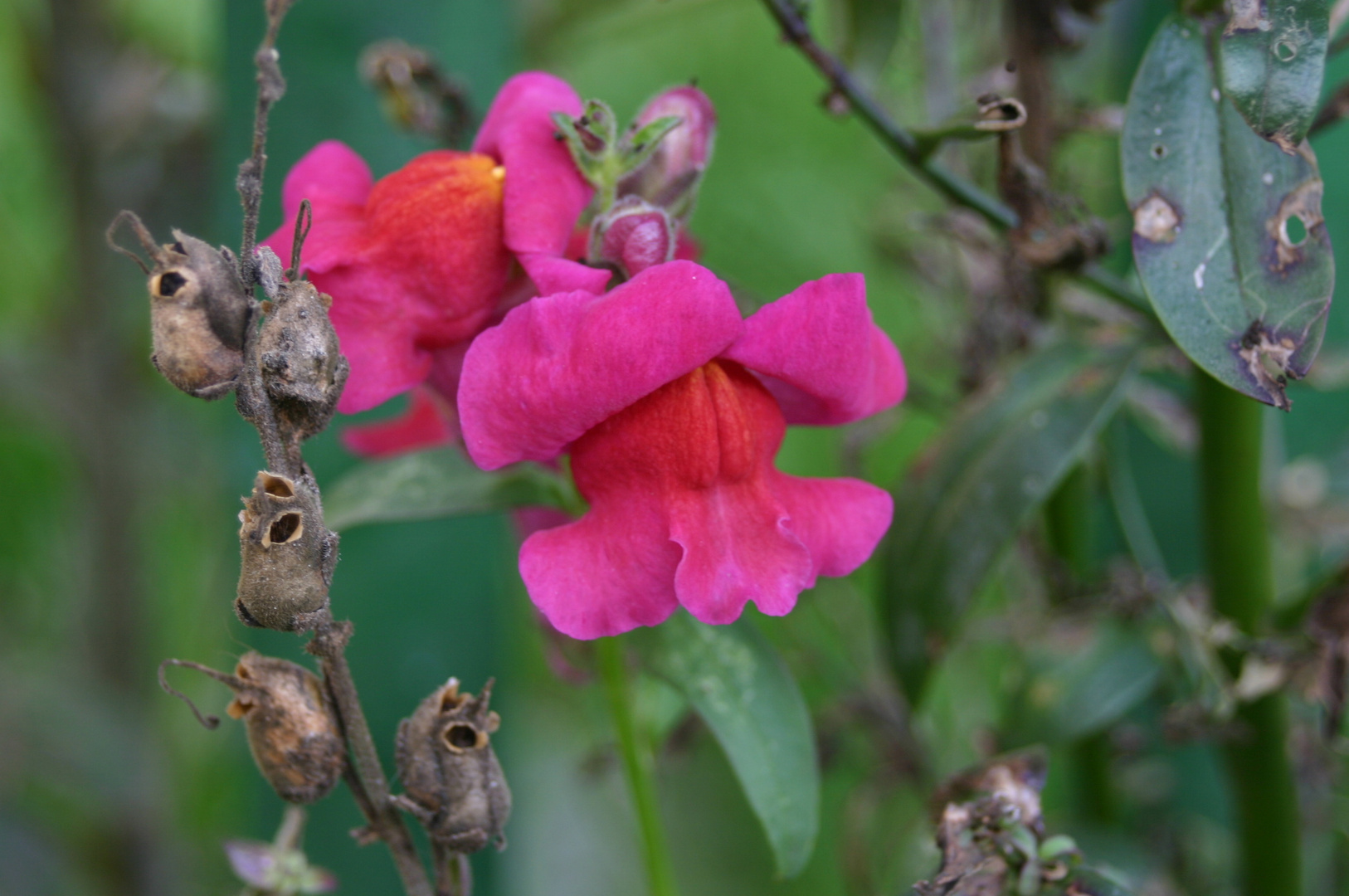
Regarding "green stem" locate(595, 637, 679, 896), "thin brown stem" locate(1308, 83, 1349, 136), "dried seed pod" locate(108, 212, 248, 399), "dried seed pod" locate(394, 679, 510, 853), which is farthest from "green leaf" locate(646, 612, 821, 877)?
"thin brown stem" locate(1308, 83, 1349, 136)

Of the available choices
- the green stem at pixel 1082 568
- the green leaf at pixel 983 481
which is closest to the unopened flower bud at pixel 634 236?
the green leaf at pixel 983 481

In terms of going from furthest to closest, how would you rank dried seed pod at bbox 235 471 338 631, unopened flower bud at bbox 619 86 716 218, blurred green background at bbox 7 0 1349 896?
1. blurred green background at bbox 7 0 1349 896
2. unopened flower bud at bbox 619 86 716 218
3. dried seed pod at bbox 235 471 338 631

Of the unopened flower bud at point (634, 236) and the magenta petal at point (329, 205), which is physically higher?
the magenta petal at point (329, 205)

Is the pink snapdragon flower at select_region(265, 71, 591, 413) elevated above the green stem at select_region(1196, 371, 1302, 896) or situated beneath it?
elevated above

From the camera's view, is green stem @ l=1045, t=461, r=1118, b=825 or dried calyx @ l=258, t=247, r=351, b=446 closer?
dried calyx @ l=258, t=247, r=351, b=446

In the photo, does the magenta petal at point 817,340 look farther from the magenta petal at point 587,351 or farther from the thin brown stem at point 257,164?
the thin brown stem at point 257,164

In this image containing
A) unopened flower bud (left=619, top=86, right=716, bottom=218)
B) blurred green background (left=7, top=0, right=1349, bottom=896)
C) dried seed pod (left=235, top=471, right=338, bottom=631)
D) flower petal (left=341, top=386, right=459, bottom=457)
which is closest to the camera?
dried seed pod (left=235, top=471, right=338, bottom=631)

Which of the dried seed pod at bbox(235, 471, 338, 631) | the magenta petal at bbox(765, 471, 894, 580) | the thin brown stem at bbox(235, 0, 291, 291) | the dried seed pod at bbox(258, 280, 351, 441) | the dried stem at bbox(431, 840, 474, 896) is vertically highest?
the thin brown stem at bbox(235, 0, 291, 291)

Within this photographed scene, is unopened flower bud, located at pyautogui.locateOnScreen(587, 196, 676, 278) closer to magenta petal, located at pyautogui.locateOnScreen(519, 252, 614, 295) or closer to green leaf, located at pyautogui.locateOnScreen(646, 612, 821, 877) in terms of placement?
magenta petal, located at pyautogui.locateOnScreen(519, 252, 614, 295)
